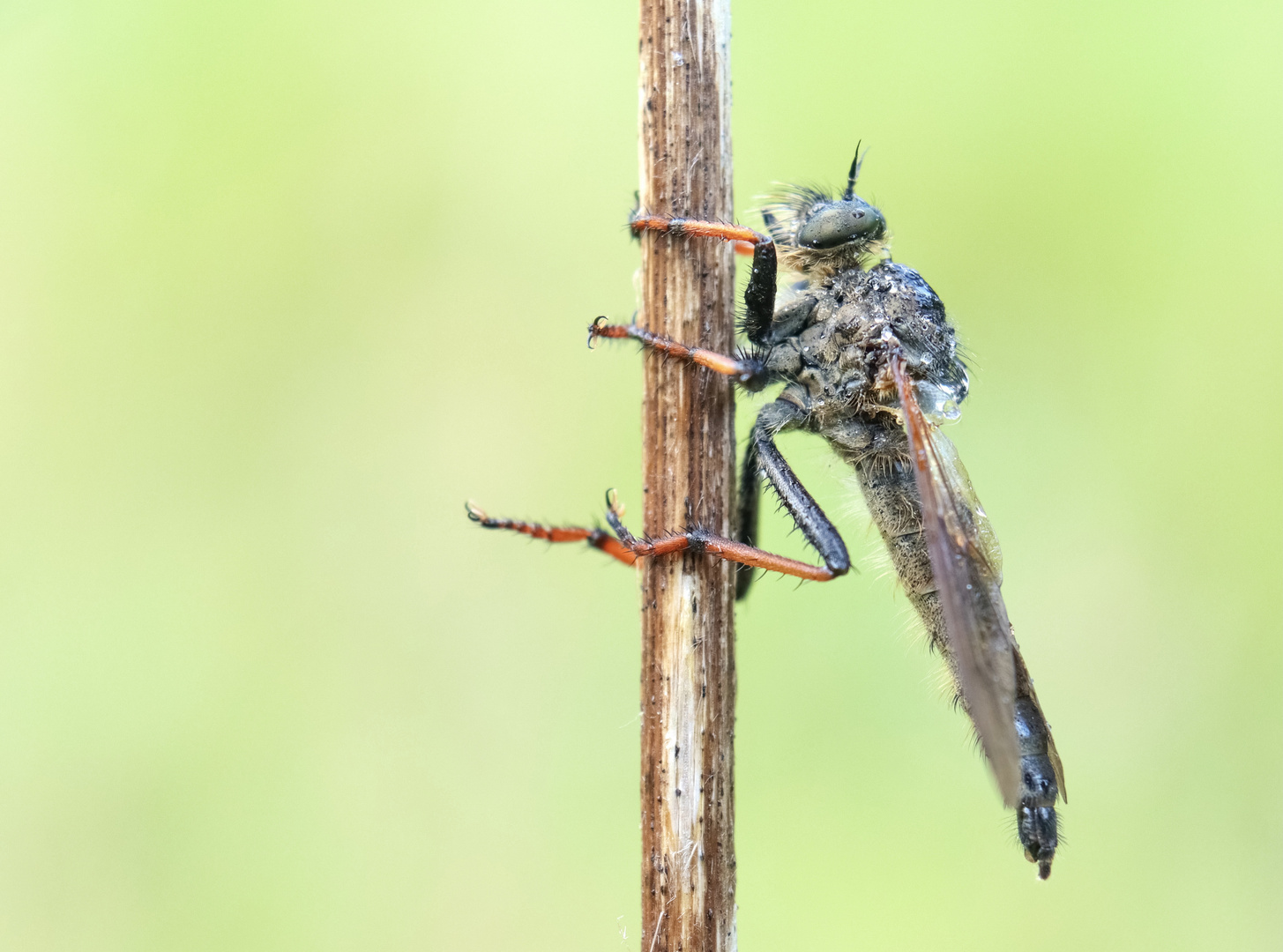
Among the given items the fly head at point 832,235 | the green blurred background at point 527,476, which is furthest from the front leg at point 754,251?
the green blurred background at point 527,476

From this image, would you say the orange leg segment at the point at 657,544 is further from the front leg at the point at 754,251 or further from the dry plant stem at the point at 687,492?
the front leg at the point at 754,251

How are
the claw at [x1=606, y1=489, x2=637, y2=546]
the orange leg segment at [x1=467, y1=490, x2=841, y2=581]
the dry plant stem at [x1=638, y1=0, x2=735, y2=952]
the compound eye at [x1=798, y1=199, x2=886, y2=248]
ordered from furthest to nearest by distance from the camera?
1. the compound eye at [x1=798, y1=199, x2=886, y2=248]
2. the claw at [x1=606, y1=489, x2=637, y2=546]
3. the orange leg segment at [x1=467, y1=490, x2=841, y2=581]
4. the dry plant stem at [x1=638, y1=0, x2=735, y2=952]

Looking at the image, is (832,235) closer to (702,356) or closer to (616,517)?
(702,356)

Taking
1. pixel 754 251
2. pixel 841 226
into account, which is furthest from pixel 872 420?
pixel 754 251

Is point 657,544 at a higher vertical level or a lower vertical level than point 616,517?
lower

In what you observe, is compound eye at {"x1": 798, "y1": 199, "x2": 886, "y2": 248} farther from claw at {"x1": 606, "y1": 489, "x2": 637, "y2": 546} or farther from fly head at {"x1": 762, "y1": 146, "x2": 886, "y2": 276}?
claw at {"x1": 606, "y1": 489, "x2": 637, "y2": 546}

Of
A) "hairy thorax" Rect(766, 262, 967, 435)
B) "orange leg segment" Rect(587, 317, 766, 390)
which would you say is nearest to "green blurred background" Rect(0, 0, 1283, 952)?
"hairy thorax" Rect(766, 262, 967, 435)
